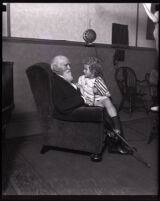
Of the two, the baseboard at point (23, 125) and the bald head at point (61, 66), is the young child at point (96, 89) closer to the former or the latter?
the bald head at point (61, 66)

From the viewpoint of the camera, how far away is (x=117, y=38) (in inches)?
227

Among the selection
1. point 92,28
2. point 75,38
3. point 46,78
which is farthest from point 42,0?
point 92,28

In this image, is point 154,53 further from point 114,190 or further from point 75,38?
point 114,190

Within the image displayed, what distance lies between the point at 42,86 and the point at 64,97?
0.92 ft

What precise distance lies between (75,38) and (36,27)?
31.2 inches

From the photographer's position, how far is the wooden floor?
2518 millimetres

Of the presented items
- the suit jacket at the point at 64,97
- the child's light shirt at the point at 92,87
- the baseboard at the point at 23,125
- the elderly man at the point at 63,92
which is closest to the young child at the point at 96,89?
the child's light shirt at the point at 92,87

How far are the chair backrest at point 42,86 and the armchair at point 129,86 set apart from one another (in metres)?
2.79

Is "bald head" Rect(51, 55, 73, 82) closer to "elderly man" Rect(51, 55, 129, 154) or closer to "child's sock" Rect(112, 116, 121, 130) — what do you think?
"elderly man" Rect(51, 55, 129, 154)

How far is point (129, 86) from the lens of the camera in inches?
240

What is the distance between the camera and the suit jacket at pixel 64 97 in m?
3.15

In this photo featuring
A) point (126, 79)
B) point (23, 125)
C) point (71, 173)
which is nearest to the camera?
point (71, 173)

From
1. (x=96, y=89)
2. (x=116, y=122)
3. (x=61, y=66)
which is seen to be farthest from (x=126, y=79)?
(x=61, y=66)

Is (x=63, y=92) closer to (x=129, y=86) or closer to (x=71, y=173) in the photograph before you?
(x=71, y=173)
